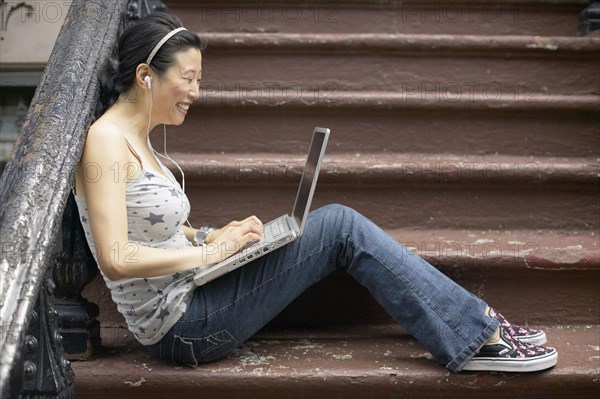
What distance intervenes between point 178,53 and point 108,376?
90 centimetres

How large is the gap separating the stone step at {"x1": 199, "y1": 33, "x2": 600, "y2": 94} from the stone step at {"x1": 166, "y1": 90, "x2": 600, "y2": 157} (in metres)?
0.16

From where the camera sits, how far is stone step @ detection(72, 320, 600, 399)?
192 centimetres

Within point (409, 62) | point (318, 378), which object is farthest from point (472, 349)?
point (409, 62)

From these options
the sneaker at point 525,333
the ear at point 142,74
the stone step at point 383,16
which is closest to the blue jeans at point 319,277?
the sneaker at point 525,333

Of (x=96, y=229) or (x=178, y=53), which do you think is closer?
(x=96, y=229)

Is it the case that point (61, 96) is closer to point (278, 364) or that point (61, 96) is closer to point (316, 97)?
point (278, 364)

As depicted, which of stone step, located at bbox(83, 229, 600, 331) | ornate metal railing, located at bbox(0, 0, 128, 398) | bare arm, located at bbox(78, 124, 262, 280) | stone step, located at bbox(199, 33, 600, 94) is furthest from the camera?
stone step, located at bbox(199, 33, 600, 94)

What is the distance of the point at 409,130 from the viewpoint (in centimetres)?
279

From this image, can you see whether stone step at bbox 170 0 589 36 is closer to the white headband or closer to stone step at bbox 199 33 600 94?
stone step at bbox 199 33 600 94

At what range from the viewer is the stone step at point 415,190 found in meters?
2.52

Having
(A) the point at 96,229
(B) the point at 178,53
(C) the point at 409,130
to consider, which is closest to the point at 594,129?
(C) the point at 409,130

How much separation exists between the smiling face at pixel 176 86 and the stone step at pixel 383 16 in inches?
47.4

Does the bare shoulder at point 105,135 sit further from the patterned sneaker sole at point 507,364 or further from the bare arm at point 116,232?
the patterned sneaker sole at point 507,364

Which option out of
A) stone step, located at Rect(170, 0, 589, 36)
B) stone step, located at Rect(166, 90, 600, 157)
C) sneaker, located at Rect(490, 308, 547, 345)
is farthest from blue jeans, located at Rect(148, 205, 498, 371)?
stone step, located at Rect(170, 0, 589, 36)
